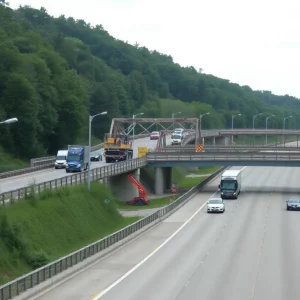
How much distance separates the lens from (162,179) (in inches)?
3883

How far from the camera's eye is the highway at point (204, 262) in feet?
117

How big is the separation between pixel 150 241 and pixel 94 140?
91.8m

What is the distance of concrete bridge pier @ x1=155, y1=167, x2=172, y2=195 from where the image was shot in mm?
96875

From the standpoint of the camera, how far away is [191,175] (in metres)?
128

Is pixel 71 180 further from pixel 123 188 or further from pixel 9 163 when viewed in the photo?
pixel 9 163

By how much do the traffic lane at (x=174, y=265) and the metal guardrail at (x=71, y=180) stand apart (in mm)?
9671

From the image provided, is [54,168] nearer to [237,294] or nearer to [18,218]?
[18,218]

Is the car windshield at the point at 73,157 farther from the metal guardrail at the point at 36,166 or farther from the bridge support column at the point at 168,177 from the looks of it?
the bridge support column at the point at 168,177

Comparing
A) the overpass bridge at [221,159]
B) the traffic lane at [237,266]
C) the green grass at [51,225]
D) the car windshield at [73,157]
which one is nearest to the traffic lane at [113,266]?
the green grass at [51,225]

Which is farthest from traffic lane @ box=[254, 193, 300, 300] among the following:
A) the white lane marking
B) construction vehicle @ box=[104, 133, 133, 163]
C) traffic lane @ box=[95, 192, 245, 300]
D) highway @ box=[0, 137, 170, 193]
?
construction vehicle @ box=[104, 133, 133, 163]

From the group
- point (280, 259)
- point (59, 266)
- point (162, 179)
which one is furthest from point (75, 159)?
point (59, 266)

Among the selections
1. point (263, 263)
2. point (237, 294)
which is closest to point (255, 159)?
point (263, 263)

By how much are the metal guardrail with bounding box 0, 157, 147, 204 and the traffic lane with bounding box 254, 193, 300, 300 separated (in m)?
16.0

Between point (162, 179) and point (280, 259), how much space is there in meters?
52.6
